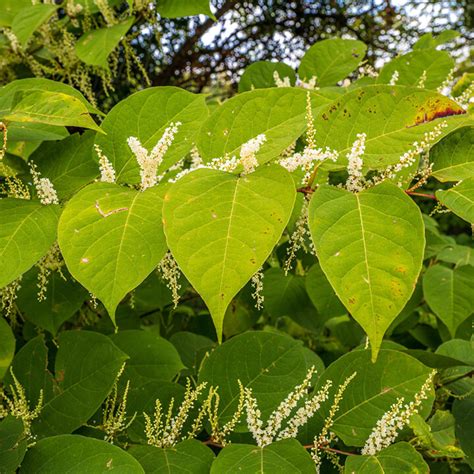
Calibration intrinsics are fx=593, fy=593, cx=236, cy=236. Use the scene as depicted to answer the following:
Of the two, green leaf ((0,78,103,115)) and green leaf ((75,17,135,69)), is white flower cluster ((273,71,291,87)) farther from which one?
green leaf ((0,78,103,115))

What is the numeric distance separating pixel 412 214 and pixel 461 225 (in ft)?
15.5

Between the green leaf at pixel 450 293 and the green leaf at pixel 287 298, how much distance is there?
30cm

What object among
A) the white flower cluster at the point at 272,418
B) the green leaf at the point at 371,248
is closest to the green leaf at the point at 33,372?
the white flower cluster at the point at 272,418

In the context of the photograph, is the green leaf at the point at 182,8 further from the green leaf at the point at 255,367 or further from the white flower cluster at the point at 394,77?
the green leaf at the point at 255,367

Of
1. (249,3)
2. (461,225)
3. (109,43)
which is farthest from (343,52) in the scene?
(461,225)

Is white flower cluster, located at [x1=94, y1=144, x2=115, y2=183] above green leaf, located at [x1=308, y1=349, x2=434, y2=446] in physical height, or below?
above

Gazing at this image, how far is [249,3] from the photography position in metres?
2.92

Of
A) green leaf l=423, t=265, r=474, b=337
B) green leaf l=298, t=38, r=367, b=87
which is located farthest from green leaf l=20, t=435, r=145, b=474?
green leaf l=298, t=38, r=367, b=87

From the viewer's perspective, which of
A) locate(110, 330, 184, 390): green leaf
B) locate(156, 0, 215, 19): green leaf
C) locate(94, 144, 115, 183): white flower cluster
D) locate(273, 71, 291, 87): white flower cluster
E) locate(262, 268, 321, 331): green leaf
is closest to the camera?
locate(94, 144, 115, 183): white flower cluster

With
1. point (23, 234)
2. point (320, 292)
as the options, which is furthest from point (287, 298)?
point (23, 234)

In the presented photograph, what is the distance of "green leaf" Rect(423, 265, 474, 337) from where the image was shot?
1324mm

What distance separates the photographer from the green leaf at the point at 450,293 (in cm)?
132

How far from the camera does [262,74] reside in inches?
58.2

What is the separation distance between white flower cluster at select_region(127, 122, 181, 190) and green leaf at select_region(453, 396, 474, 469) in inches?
26.7
